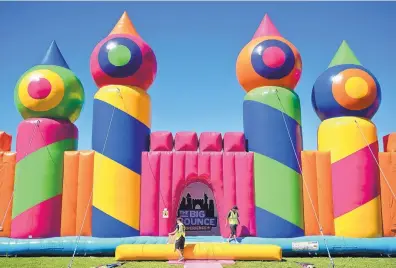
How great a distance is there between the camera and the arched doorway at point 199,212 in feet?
35.4

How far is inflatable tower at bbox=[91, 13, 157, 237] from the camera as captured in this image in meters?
9.20

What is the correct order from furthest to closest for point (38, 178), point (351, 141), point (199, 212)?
point (199, 212) → point (351, 141) → point (38, 178)

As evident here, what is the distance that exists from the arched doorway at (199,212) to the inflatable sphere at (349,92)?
384 centimetres

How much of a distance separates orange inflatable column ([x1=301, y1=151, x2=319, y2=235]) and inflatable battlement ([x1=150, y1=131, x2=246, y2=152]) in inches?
56.2

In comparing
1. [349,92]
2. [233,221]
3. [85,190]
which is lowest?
[233,221]

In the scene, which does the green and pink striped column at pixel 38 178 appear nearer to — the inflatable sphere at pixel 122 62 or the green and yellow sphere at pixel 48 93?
the green and yellow sphere at pixel 48 93

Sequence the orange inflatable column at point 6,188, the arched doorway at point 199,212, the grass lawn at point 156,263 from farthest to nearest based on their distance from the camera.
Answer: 1. the arched doorway at point 199,212
2. the orange inflatable column at point 6,188
3. the grass lawn at point 156,263

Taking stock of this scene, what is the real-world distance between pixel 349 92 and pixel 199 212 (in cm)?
474

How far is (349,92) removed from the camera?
31.6ft

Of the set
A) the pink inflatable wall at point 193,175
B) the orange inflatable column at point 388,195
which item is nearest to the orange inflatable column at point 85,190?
the pink inflatable wall at point 193,175

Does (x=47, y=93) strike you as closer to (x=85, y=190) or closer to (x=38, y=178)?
(x=38, y=178)

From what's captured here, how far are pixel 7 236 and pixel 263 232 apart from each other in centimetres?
575

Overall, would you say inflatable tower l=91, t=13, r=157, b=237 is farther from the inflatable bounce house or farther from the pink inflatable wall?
the pink inflatable wall

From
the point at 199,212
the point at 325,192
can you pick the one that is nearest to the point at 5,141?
the point at 199,212
